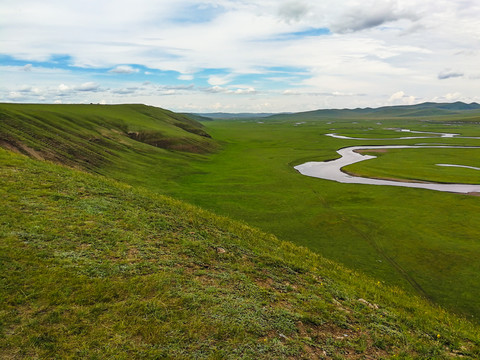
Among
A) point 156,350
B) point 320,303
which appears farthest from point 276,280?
point 156,350

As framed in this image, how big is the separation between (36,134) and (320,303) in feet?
234

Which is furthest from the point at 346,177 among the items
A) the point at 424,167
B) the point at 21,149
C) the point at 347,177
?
the point at 21,149

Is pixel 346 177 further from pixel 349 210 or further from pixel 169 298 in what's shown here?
pixel 169 298

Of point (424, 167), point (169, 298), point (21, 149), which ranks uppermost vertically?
point (21, 149)

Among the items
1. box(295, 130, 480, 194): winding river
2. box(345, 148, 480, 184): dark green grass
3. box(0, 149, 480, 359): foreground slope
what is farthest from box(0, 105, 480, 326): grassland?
box(0, 149, 480, 359): foreground slope

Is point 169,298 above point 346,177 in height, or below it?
above

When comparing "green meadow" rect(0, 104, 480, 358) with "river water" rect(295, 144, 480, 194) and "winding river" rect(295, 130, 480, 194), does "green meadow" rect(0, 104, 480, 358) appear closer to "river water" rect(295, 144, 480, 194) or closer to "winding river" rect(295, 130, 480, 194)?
"winding river" rect(295, 130, 480, 194)

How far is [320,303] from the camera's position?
15.2m

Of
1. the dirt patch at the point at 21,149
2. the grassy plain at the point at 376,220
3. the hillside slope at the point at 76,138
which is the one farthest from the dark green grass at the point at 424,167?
Answer: the dirt patch at the point at 21,149

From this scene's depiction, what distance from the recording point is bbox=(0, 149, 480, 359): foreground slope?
10.2m

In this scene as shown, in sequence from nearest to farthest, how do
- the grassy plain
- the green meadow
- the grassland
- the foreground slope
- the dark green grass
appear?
1. the foreground slope
2. the green meadow
3. the grassy plain
4. the grassland
5. the dark green grass

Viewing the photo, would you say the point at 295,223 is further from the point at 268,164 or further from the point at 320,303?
the point at 268,164

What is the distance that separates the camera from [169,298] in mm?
12594

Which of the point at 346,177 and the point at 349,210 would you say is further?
the point at 346,177
